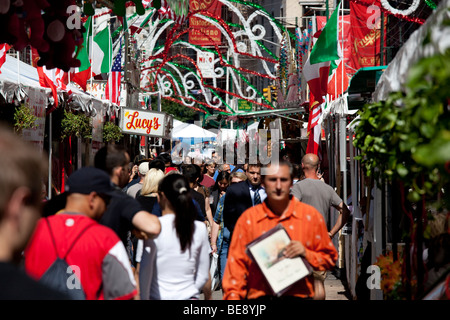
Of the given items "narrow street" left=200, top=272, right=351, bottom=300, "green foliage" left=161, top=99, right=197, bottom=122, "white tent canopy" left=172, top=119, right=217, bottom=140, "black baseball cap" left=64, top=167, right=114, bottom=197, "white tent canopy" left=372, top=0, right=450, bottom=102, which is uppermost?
"green foliage" left=161, top=99, right=197, bottom=122

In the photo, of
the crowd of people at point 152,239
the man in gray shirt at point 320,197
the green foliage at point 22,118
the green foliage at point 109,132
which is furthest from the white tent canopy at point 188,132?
the crowd of people at point 152,239

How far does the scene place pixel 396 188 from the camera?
6.46 m

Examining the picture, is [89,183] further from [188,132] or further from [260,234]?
[188,132]

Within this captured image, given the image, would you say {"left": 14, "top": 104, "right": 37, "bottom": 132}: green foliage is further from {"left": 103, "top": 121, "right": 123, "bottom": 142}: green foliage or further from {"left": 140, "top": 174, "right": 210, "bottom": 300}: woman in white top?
{"left": 103, "top": 121, "right": 123, "bottom": 142}: green foliage

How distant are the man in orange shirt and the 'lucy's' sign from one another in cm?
1186

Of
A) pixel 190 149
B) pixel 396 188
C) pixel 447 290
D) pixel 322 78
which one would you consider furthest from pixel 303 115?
pixel 447 290

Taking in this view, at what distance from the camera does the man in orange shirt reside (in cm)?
509

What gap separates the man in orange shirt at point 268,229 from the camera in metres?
5.09

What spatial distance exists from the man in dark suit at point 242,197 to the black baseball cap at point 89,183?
14.7 feet

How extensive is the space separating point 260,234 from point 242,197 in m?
3.75

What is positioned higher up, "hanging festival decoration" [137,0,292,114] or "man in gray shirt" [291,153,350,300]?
"hanging festival decoration" [137,0,292,114]

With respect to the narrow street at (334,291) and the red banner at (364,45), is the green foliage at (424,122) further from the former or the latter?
the red banner at (364,45)

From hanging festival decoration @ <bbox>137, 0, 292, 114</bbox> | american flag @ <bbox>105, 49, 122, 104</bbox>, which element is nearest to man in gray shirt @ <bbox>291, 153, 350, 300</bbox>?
hanging festival decoration @ <bbox>137, 0, 292, 114</bbox>

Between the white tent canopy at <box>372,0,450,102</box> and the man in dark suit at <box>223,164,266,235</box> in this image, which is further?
the man in dark suit at <box>223,164,266,235</box>
